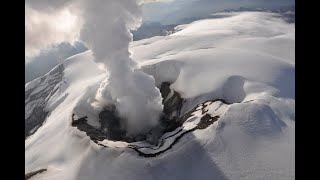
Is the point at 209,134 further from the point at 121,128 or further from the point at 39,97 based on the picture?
the point at 39,97

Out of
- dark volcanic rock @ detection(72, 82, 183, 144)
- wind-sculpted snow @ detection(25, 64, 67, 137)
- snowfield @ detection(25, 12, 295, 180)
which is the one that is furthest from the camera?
wind-sculpted snow @ detection(25, 64, 67, 137)

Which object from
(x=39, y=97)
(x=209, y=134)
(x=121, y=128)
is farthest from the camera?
(x=39, y=97)

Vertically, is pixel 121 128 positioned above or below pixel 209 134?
below

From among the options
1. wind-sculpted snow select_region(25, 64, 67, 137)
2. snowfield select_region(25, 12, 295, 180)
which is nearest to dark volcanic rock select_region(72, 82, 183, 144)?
snowfield select_region(25, 12, 295, 180)

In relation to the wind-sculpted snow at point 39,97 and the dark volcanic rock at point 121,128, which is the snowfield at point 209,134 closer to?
the dark volcanic rock at point 121,128

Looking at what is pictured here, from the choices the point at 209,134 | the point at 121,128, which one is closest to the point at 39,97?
the point at 121,128

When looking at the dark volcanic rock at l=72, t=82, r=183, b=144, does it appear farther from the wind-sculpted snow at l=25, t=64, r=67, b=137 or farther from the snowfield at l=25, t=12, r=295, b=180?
the wind-sculpted snow at l=25, t=64, r=67, b=137

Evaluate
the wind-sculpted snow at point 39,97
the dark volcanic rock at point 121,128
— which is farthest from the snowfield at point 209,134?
the wind-sculpted snow at point 39,97

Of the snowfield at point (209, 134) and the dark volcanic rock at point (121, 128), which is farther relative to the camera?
the dark volcanic rock at point (121, 128)

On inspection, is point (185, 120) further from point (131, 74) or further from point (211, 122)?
point (131, 74)
